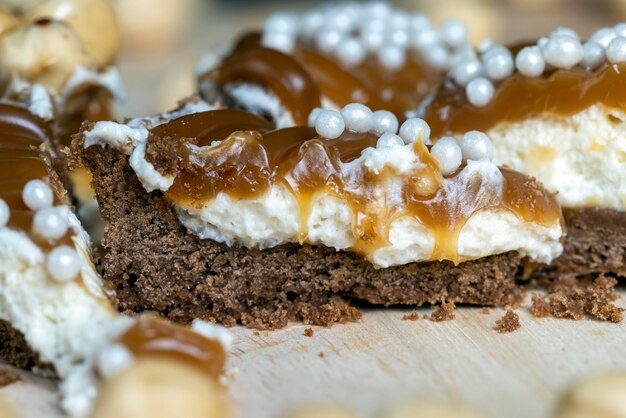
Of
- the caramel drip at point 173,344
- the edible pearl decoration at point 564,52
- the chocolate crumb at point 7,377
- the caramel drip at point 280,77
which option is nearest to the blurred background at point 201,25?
the caramel drip at point 280,77

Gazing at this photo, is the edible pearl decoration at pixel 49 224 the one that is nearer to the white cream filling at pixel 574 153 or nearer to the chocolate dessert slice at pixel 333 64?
the chocolate dessert slice at pixel 333 64

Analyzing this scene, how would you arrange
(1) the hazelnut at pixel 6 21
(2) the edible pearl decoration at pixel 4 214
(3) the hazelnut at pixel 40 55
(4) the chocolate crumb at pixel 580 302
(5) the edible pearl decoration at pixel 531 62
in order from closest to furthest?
(2) the edible pearl decoration at pixel 4 214 < (4) the chocolate crumb at pixel 580 302 < (5) the edible pearl decoration at pixel 531 62 < (3) the hazelnut at pixel 40 55 < (1) the hazelnut at pixel 6 21

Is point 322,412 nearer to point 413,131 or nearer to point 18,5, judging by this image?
point 413,131

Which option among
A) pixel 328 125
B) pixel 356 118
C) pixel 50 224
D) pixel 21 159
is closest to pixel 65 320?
pixel 50 224

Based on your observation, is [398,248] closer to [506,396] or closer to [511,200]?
[511,200]

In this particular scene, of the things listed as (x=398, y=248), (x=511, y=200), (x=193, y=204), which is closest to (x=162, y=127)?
(x=193, y=204)

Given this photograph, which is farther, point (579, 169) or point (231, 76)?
point (231, 76)
